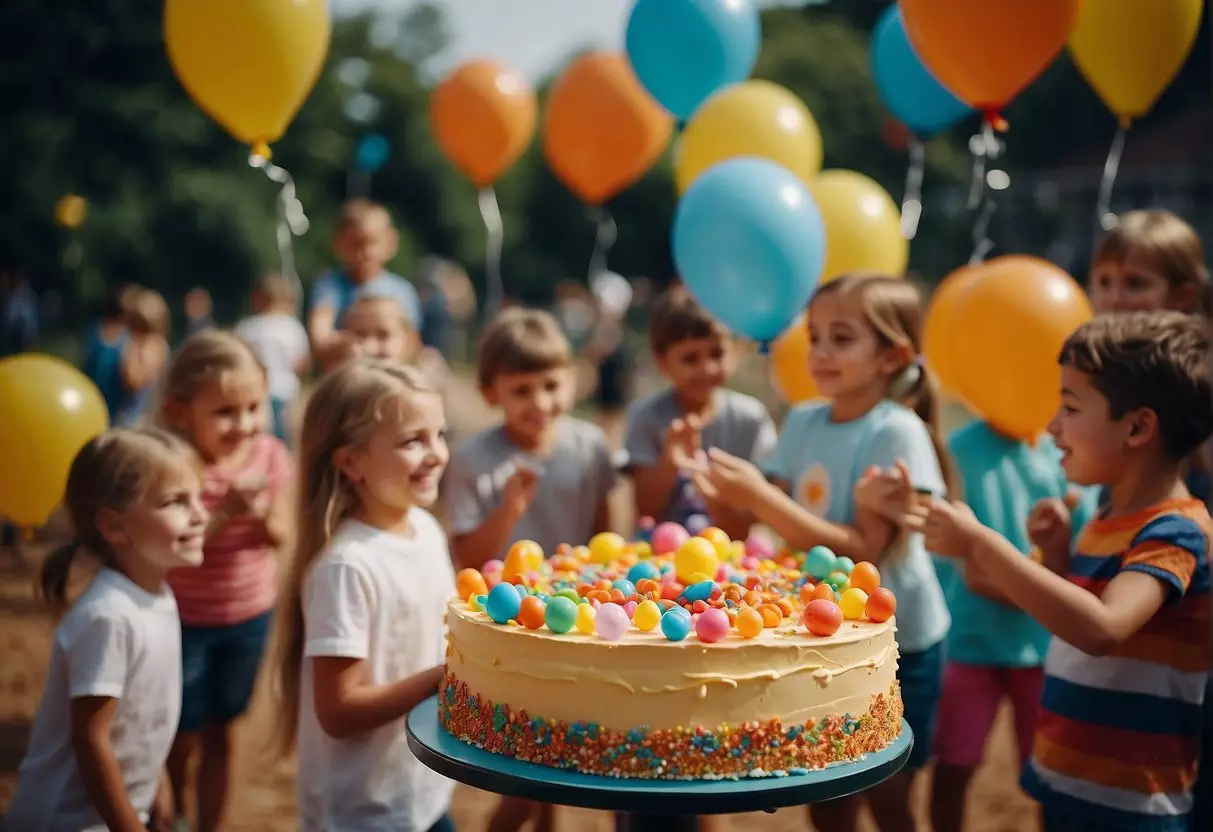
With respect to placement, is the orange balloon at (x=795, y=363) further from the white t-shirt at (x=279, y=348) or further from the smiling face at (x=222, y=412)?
the white t-shirt at (x=279, y=348)

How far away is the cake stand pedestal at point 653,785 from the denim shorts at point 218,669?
197cm

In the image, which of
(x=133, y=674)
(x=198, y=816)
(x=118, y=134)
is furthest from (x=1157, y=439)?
(x=118, y=134)

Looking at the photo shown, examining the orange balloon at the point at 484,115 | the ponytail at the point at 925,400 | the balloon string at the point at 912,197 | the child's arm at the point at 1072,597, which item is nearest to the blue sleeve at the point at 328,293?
the orange balloon at the point at 484,115

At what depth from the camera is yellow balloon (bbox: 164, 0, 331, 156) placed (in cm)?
487

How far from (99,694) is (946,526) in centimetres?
209

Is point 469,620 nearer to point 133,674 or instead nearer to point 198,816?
point 133,674

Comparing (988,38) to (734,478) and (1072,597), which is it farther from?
(1072,597)

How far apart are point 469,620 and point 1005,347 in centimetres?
233

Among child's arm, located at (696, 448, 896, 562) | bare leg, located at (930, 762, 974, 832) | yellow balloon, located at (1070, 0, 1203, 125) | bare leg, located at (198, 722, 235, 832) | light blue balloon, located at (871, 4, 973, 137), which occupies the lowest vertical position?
bare leg, located at (198, 722, 235, 832)

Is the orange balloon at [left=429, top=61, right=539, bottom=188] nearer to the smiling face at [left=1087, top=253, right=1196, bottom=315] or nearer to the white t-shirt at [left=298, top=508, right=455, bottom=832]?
the smiling face at [left=1087, top=253, right=1196, bottom=315]

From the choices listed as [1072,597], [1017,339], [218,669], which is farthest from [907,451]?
[218,669]

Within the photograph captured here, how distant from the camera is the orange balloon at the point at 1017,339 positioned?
13.3ft

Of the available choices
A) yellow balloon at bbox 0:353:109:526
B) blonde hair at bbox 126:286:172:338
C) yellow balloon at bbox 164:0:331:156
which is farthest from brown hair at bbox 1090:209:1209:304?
blonde hair at bbox 126:286:172:338

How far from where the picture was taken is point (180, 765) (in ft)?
14.2
